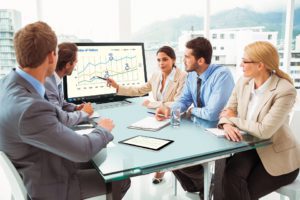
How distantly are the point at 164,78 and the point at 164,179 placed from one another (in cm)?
95

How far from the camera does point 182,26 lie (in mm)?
3758

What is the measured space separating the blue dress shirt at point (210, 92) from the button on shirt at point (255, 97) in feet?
0.83

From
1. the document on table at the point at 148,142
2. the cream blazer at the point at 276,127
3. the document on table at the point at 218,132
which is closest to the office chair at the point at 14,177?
the document on table at the point at 148,142

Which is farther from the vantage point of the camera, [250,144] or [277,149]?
[277,149]

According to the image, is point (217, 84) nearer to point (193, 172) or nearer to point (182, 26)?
point (193, 172)

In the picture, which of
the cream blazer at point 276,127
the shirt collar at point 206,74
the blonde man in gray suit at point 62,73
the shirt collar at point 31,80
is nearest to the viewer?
the shirt collar at point 31,80

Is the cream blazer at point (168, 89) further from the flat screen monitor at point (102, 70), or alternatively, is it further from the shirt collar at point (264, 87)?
the shirt collar at point (264, 87)

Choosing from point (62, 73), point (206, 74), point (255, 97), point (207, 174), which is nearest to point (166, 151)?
point (207, 174)

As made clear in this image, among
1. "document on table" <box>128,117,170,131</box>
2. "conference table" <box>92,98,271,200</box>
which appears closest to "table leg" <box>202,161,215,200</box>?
"conference table" <box>92,98,271,200</box>

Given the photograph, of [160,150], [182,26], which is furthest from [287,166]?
[182,26]

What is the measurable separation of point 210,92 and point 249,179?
695 mm

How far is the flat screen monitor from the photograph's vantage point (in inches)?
99.2

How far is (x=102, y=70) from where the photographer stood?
8.72 feet

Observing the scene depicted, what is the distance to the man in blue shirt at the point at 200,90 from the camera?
6.70 feet
